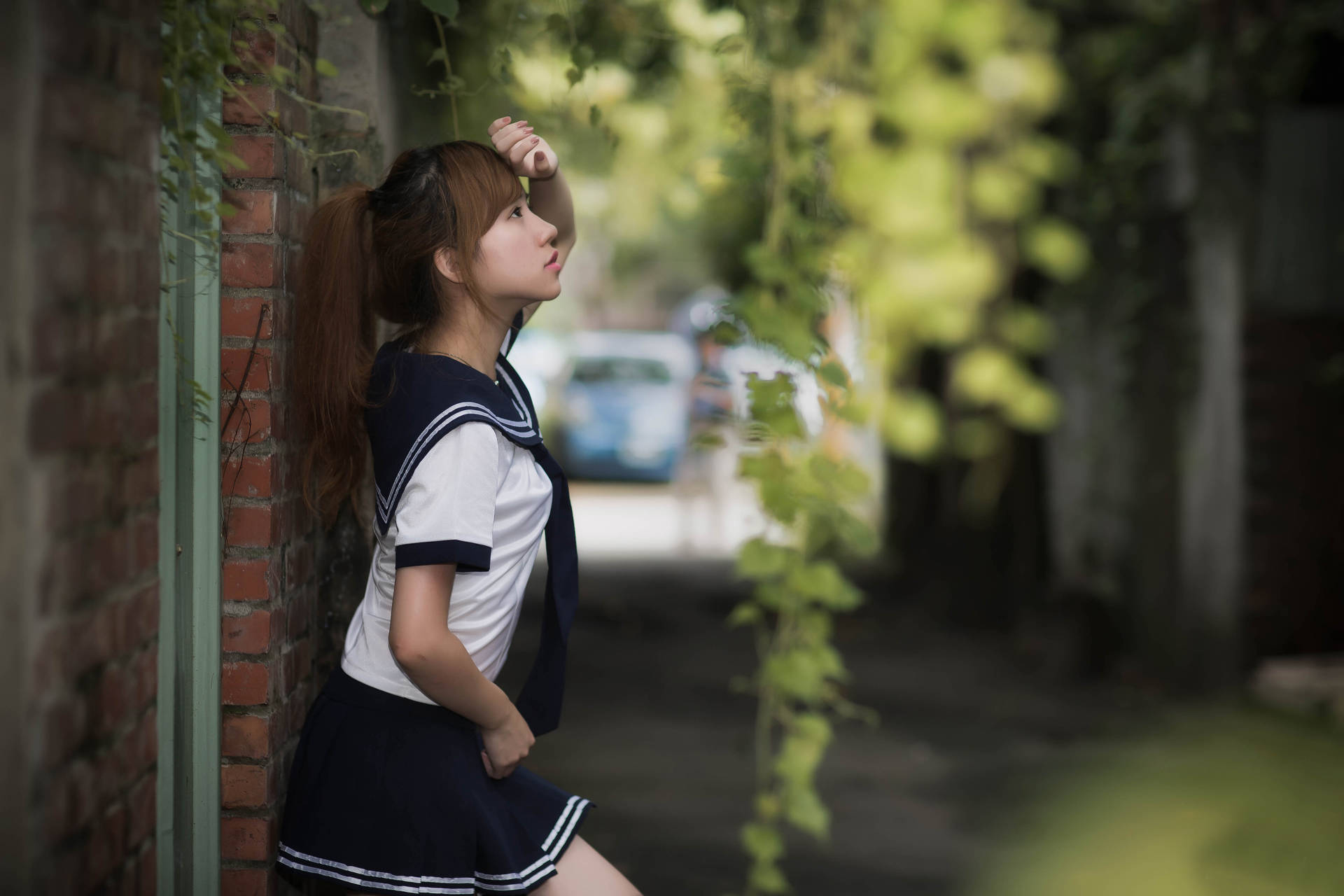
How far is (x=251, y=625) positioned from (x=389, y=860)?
1.73ft

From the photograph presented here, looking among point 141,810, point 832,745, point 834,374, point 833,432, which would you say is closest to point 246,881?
point 141,810

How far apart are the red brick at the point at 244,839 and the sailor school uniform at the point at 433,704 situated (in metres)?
0.18

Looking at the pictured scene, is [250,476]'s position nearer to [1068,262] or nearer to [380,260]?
[380,260]

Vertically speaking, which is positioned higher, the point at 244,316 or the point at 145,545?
the point at 244,316

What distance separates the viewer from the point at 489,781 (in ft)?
6.98

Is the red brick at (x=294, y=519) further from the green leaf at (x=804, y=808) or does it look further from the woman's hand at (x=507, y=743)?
the green leaf at (x=804, y=808)

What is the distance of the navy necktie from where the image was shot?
2205 mm

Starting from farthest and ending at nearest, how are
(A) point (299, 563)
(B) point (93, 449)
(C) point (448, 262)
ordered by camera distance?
1. (A) point (299, 563)
2. (C) point (448, 262)
3. (B) point (93, 449)

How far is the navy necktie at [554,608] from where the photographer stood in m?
2.21

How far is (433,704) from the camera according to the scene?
6.89ft

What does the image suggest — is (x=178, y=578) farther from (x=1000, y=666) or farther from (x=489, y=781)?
(x=1000, y=666)

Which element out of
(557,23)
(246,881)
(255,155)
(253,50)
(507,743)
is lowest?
(246,881)

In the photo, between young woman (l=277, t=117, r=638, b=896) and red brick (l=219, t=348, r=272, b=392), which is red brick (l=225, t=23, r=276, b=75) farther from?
red brick (l=219, t=348, r=272, b=392)

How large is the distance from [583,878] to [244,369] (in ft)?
3.43
